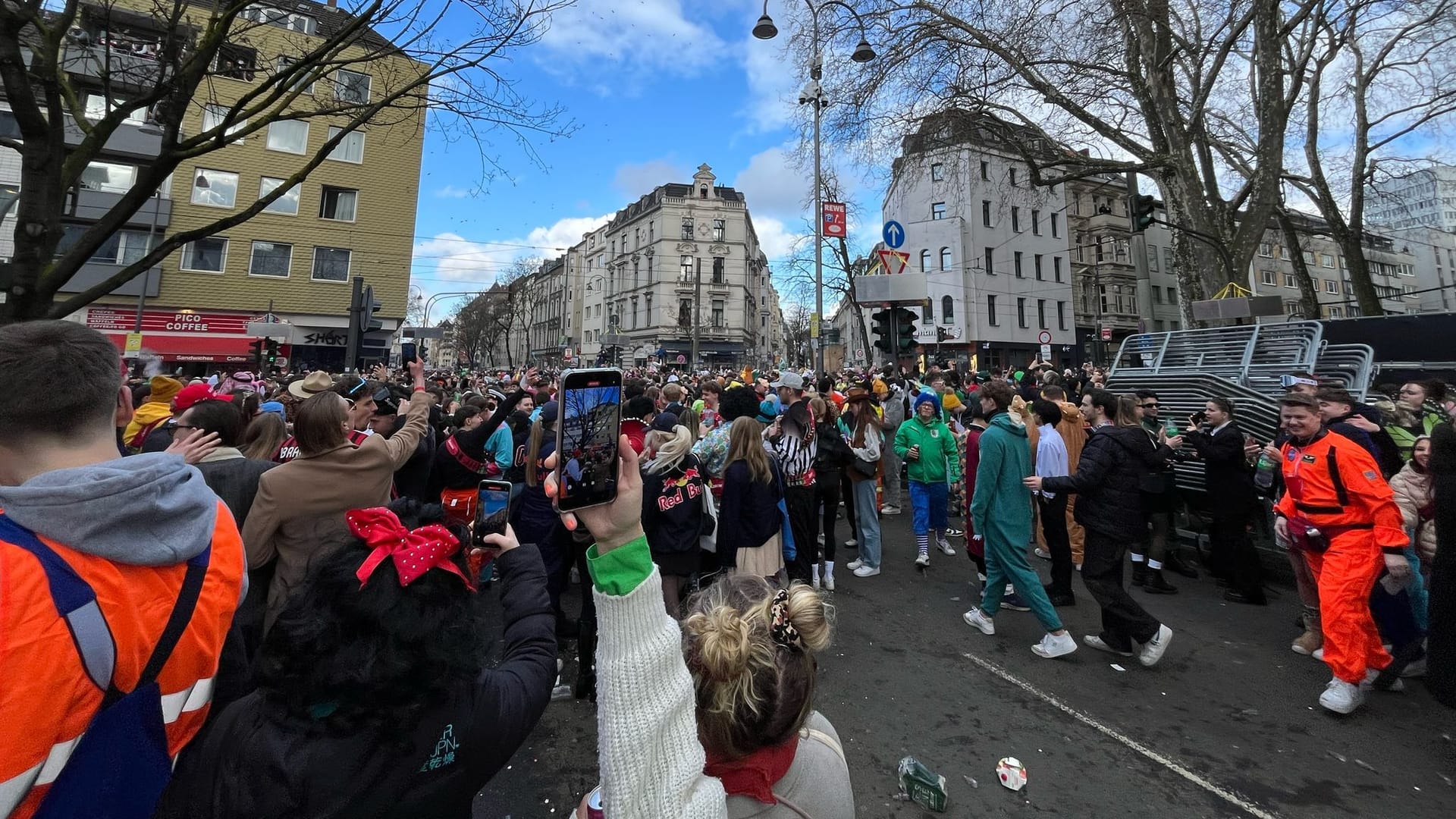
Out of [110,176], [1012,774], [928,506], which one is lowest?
[1012,774]

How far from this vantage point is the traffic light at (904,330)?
9.63m

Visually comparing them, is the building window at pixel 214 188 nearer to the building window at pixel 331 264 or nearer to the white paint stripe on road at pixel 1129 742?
the building window at pixel 331 264

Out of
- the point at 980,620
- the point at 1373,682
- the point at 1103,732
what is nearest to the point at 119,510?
the point at 1103,732

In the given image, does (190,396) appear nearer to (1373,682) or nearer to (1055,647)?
(1055,647)

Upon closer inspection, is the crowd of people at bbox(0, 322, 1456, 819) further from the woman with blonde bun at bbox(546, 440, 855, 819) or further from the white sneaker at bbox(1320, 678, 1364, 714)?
the white sneaker at bbox(1320, 678, 1364, 714)

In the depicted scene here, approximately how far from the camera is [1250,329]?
8.00 metres

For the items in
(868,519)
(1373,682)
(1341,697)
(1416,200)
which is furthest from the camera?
(1416,200)

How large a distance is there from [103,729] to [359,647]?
483mm

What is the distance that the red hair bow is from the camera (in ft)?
3.88

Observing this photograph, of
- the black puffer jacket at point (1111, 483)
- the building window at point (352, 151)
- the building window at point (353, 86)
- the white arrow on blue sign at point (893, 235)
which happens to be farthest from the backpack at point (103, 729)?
the building window at point (352, 151)

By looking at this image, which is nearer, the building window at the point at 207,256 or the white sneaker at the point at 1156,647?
the white sneaker at the point at 1156,647

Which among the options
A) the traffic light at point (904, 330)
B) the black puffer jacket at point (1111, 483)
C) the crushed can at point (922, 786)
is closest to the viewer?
the crushed can at point (922, 786)

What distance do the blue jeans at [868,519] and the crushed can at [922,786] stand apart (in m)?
3.52

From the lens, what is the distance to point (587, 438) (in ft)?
4.48
